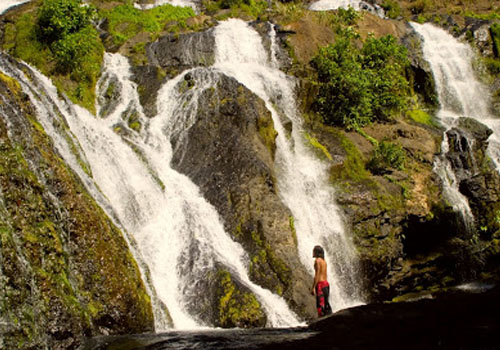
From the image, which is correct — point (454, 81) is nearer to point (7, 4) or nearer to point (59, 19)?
point (59, 19)

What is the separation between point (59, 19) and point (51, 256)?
1429 cm

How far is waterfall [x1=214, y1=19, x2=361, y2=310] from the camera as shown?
15109 mm

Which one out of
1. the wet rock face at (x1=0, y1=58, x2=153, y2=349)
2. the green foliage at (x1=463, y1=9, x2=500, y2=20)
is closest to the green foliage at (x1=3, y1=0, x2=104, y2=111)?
the wet rock face at (x1=0, y1=58, x2=153, y2=349)

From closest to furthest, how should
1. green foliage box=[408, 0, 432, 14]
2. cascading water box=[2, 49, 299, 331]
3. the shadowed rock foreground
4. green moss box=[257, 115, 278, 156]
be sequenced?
the shadowed rock foreground, cascading water box=[2, 49, 299, 331], green moss box=[257, 115, 278, 156], green foliage box=[408, 0, 432, 14]

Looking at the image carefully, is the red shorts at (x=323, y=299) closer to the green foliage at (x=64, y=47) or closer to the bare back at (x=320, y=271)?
the bare back at (x=320, y=271)

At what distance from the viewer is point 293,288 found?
1264cm

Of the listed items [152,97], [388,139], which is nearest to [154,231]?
[152,97]

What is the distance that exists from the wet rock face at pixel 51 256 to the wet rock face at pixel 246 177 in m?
4.22

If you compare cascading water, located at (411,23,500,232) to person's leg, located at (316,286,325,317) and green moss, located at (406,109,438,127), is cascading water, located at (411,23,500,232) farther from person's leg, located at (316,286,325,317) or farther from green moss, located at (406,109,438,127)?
person's leg, located at (316,286,325,317)

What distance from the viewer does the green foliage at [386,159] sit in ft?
63.4

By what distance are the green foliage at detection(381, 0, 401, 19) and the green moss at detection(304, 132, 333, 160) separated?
22.3 metres

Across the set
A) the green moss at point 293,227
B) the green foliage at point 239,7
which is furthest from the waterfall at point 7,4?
the green moss at point 293,227

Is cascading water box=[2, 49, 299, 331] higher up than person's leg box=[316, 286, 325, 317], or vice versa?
cascading water box=[2, 49, 299, 331]

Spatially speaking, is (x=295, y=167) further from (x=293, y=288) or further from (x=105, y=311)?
(x=105, y=311)
